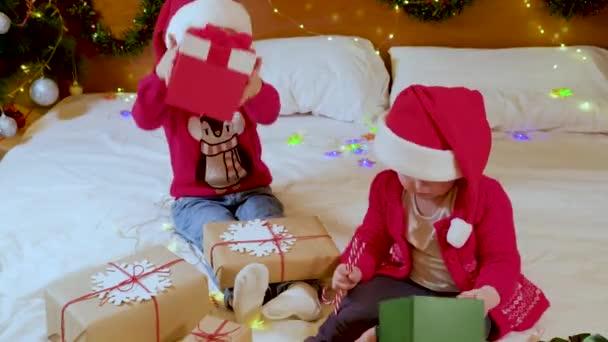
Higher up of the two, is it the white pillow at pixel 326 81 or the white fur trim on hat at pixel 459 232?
the white fur trim on hat at pixel 459 232

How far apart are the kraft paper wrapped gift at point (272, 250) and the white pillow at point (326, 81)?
852mm

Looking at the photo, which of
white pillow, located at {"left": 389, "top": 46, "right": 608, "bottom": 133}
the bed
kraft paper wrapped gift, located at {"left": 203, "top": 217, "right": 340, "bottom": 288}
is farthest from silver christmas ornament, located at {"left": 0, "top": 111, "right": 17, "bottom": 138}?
white pillow, located at {"left": 389, "top": 46, "right": 608, "bottom": 133}

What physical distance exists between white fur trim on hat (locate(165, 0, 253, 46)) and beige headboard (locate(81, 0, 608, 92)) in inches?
35.2

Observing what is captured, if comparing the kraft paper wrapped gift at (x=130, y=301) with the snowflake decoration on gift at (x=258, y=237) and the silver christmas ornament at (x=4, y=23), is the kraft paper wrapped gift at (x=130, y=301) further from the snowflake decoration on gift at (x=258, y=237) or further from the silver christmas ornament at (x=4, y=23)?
the silver christmas ornament at (x=4, y=23)

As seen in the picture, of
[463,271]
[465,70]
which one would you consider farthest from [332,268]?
[465,70]

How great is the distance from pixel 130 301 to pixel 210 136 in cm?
58

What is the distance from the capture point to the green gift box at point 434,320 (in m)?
0.98

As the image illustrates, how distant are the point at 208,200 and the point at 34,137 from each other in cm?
78

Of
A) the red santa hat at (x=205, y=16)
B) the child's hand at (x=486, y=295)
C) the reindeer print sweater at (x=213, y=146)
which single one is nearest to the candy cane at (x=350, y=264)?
the child's hand at (x=486, y=295)

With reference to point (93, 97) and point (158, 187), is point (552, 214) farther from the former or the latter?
point (93, 97)

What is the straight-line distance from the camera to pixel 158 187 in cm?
180

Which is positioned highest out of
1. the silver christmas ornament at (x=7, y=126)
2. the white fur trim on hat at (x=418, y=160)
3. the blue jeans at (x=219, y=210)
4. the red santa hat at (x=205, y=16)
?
the red santa hat at (x=205, y=16)

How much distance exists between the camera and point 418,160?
1.15m

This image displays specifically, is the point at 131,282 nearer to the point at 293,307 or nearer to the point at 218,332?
the point at 218,332
